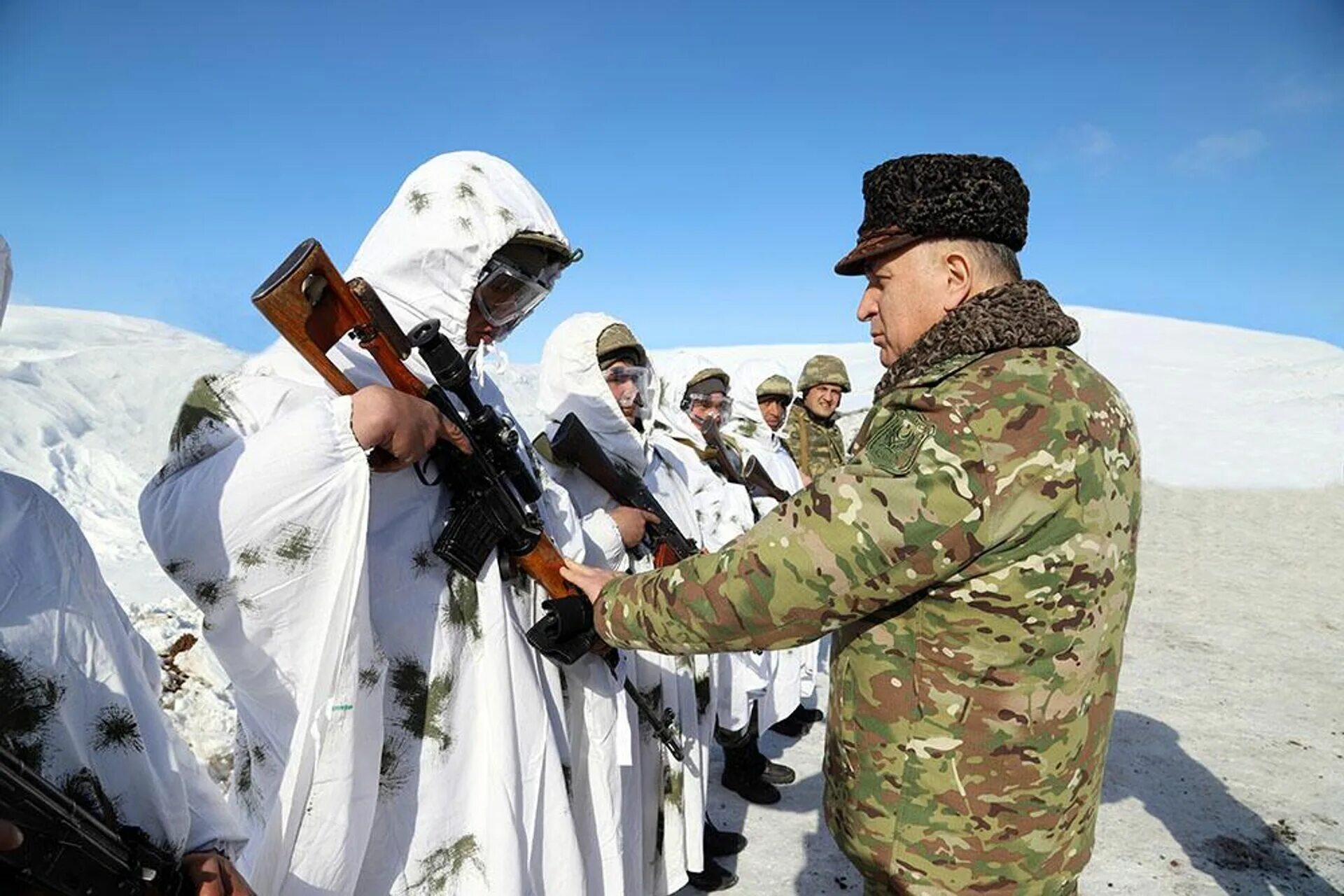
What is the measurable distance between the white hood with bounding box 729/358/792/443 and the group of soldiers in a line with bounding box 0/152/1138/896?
438cm

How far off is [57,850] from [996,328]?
1660 mm

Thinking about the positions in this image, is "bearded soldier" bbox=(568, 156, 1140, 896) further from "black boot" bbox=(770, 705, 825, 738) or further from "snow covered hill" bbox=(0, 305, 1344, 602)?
"black boot" bbox=(770, 705, 825, 738)

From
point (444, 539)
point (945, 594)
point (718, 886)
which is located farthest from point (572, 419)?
point (718, 886)

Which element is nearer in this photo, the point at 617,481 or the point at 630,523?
the point at 630,523

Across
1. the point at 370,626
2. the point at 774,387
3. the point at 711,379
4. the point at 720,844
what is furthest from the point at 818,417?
the point at 370,626

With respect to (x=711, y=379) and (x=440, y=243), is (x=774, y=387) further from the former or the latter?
(x=440, y=243)

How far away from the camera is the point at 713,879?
3537 mm

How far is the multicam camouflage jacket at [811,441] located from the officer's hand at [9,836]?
5.94 m

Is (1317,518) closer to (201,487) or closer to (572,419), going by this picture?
(572,419)

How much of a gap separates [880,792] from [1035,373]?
91 centimetres

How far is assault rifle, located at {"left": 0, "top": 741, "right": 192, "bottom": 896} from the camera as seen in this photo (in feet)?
2.98

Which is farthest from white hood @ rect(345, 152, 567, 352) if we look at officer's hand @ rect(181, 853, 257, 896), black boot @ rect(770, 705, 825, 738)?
black boot @ rect(770, 705, 825, 738)

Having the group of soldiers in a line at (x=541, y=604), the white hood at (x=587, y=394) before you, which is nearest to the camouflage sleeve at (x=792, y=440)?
the white hood at (x=587, y=394)

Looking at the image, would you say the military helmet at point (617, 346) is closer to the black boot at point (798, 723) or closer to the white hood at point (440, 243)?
the white hood at point (440, 243)
